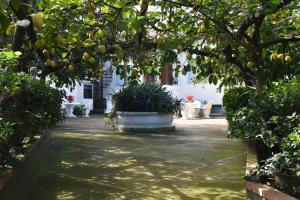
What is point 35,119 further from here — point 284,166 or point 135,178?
point 284,166

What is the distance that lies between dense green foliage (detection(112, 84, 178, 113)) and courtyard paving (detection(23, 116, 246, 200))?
2.62m

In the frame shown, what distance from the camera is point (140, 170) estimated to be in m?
7.15

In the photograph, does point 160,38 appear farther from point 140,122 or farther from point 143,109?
point 143,109

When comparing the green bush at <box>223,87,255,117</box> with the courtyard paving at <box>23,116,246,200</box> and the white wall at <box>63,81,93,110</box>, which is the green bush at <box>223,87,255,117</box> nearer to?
the courtyard paving at <box>23,116,246,200</box>

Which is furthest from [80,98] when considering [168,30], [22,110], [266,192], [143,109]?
[266,192]

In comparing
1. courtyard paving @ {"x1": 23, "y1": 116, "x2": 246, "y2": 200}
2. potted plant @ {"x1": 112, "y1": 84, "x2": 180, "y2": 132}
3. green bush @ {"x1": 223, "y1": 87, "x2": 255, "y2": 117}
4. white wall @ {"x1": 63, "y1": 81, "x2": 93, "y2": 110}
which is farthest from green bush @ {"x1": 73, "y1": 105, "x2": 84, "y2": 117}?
green bush @ {"x1": 223, "y1": 87, "x2": 255, "y2": 117}

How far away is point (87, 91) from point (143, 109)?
1343 centimetres

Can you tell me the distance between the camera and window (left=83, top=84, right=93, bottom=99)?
26766 millimetres

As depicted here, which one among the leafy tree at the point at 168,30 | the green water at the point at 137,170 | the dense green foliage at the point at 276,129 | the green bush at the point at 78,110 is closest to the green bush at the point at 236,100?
the leafy tree at the point at 168,30

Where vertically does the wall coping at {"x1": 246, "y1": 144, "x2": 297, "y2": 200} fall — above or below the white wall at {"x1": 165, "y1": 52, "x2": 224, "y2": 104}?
below

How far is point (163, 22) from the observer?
7445mm

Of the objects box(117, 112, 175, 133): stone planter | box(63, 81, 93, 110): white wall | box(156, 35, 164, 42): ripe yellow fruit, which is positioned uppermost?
box(156, 35, 164, 42): ripe yellow fruit

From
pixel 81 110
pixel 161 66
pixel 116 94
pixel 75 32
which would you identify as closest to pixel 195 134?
pixel 116 94

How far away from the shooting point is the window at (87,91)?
26.8 metres
